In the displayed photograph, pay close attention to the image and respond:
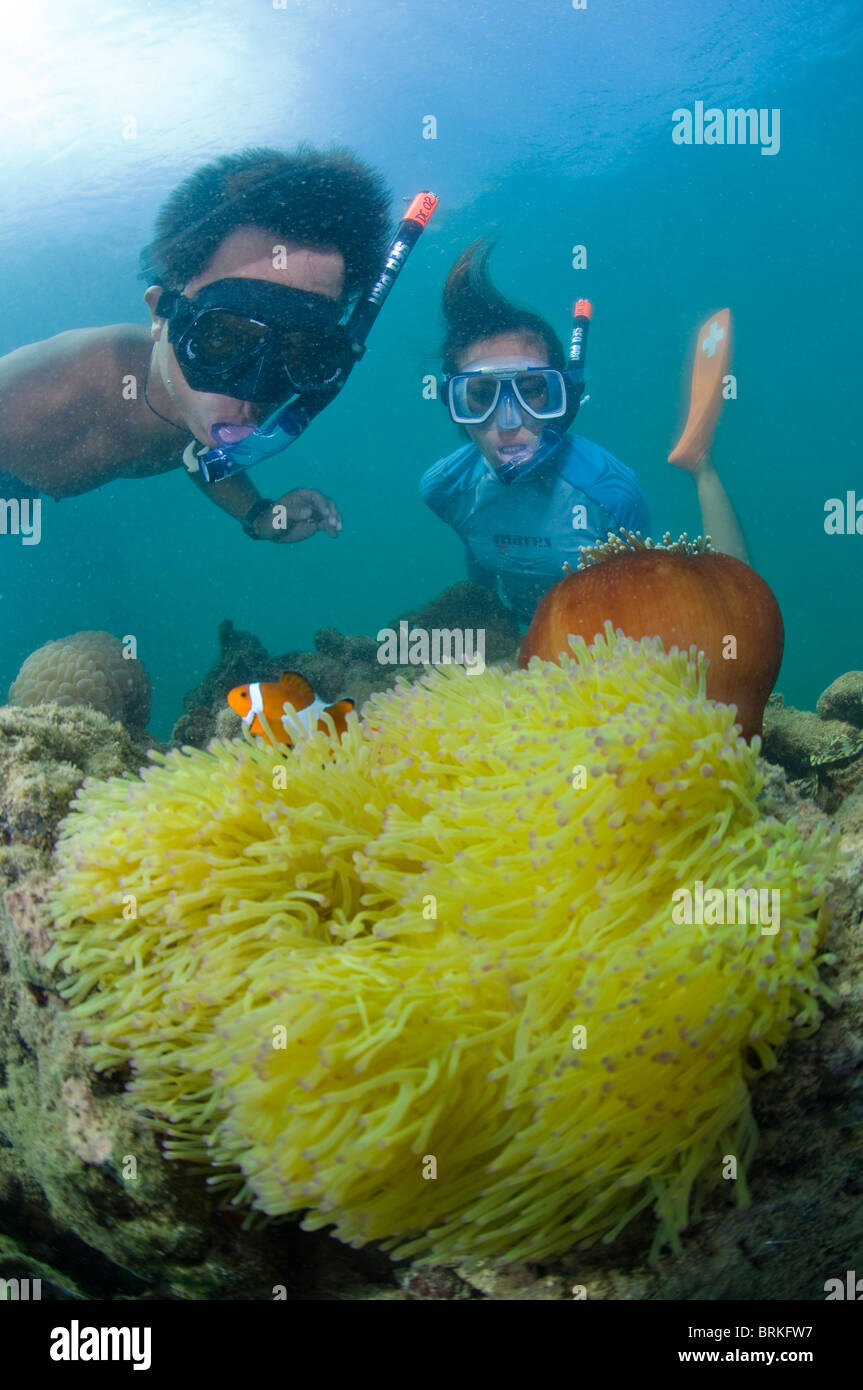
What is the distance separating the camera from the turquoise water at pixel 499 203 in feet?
64.4

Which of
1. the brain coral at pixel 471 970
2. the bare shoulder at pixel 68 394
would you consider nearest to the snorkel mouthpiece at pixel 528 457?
the bare shoulder at pixel 68 394

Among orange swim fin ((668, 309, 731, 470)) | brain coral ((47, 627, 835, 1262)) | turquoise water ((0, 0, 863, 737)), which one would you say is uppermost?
turquoise water ((0, 0, 863, 737))

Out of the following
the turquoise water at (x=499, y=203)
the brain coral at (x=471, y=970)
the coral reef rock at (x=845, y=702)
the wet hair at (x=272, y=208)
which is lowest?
the brain coral at (x=471, y=970)

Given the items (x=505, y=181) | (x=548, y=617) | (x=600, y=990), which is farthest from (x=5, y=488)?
(x=505, y=181)

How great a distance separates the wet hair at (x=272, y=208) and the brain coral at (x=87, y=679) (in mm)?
2558

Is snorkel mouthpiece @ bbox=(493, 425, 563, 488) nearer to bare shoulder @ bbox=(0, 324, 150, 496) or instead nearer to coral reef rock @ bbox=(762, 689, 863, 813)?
bare shoulder @ bbox=(0, 324, 150, 496)

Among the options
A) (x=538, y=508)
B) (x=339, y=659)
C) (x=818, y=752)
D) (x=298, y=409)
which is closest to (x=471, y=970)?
(x=818, y=752)

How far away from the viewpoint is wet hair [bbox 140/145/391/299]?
4.73 m

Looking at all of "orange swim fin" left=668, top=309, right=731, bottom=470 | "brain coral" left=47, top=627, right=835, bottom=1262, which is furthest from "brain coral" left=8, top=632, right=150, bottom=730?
"orange swim fin" left=668, top=309, right=731, bottom=470

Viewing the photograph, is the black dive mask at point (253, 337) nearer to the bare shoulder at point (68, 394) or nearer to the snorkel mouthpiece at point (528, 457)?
the bare shoulder at point (68, 394)

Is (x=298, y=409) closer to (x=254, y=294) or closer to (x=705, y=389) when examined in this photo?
(x=254, y=294)

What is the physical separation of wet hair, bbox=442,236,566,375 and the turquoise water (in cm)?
69

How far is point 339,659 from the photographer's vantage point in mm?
5250
